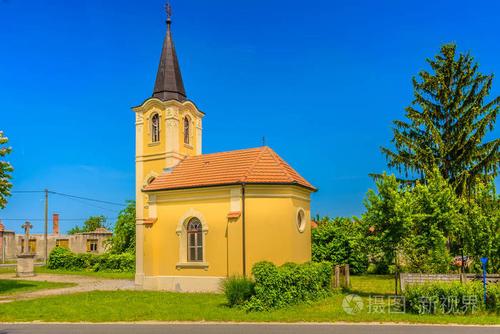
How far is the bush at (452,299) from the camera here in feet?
45.5

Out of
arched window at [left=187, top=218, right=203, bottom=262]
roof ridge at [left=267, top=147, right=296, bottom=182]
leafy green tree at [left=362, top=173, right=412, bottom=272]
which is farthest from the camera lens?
arched window at [left=187, top=218, right=203, bottom=262]

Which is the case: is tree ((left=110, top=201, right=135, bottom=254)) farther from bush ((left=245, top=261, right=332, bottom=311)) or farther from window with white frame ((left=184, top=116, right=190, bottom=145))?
bush ((left=245, top=261, right=332, bottom=311))

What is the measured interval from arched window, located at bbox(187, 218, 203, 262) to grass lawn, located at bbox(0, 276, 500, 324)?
2061 mm

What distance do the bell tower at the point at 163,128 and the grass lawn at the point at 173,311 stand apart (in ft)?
19.3

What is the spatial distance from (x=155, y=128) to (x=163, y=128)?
2.82ft

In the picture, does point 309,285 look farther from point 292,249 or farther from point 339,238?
point 339,238

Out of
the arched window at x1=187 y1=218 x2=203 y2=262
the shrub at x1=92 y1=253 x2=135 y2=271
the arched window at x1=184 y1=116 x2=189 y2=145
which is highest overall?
the arched window at x1=184 y1=116 x2=189 y2=145

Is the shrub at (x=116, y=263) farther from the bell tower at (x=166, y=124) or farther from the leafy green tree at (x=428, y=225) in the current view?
the leafy green tree at (x=428, y=225)

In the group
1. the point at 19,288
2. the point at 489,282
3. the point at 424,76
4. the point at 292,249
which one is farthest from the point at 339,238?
the point at 19,288

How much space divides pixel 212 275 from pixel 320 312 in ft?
24.6

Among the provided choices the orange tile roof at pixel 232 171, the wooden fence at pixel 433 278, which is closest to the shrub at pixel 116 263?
the orange tile roof at pixel 232 171

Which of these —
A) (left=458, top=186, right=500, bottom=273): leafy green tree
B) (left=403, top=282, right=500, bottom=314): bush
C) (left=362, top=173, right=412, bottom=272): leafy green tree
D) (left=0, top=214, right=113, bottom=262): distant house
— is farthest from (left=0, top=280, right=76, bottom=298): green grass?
(left=0, top=214, right=113, bottom=262): distant house

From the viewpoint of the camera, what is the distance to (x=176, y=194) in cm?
2241

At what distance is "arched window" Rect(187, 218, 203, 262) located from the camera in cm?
2158
